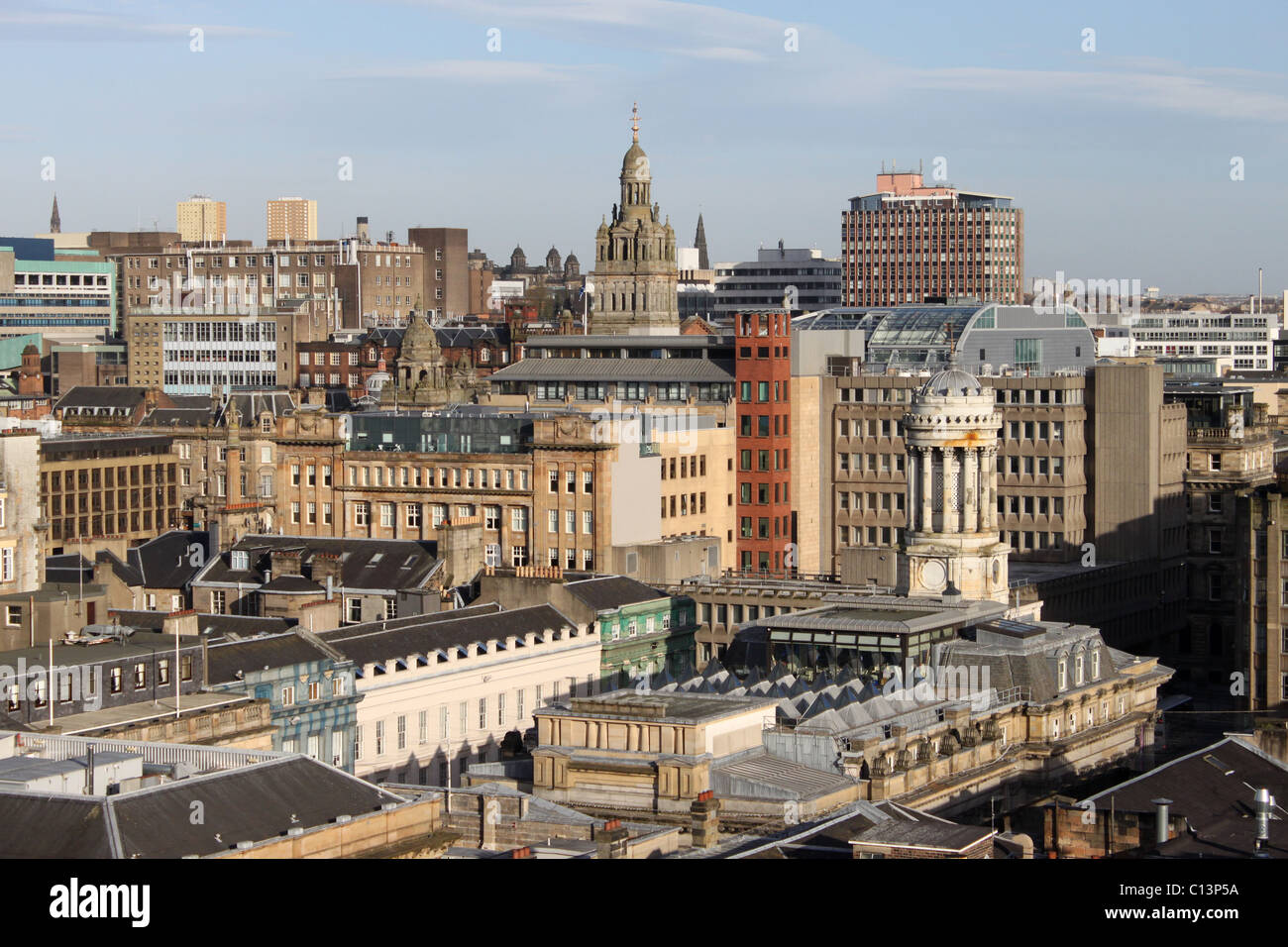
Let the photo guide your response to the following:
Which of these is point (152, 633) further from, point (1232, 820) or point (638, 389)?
point (638, 389)

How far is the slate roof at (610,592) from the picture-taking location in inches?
4161

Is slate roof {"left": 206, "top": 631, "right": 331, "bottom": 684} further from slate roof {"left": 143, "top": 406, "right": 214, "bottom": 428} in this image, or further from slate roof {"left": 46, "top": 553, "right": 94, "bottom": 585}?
slate roof {"left": 143, "top": 406, "right": 214, "bottom": 428}

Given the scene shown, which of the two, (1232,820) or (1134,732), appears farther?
(1134,732)

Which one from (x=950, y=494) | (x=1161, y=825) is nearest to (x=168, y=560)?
(x=950, y=494)

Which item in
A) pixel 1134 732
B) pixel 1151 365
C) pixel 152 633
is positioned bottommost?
pixel 1134 732

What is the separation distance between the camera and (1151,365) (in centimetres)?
15225

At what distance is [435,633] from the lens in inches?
3760

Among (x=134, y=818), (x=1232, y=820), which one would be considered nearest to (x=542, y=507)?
(x=1232, y=820)

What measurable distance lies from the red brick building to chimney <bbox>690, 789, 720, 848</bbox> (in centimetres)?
8423

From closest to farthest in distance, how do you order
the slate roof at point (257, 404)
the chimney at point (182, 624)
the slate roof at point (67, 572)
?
the chimney at point (182, 624)
the slate roof at point (67, 572)
the slate roof at point (257, 404)

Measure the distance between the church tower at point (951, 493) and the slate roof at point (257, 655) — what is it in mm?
30270

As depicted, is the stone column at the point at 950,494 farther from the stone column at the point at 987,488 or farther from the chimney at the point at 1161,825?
the chimney at the point at 1161,825

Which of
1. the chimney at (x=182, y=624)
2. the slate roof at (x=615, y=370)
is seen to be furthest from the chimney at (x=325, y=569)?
the slate roof at (x=615, y=370)
